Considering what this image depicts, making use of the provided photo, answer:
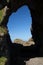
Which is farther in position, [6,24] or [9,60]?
[6,24]

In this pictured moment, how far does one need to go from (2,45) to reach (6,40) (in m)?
1.32

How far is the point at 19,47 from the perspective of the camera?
22.9m

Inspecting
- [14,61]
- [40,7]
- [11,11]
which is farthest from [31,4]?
[14,61]

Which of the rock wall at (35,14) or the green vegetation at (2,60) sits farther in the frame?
the rock wall at (35,14)

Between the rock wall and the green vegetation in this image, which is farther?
the rock wall

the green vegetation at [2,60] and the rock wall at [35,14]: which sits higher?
the rock wall at [35,14]

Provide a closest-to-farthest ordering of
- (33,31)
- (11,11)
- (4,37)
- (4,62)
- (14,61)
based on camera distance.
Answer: (4,62) < (14,61) < (4,37) < (11,11) < (33,31)

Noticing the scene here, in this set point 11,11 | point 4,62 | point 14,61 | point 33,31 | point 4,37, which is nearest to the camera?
point 4,62

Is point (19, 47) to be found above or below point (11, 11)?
below

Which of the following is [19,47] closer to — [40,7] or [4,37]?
[4,37]

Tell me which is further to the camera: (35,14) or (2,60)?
(35,14)

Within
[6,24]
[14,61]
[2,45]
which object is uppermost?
[6,24]

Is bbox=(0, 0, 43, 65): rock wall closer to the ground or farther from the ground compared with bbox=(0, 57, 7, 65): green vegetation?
farther from the ground

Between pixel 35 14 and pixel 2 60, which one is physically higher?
pixel 35 14
